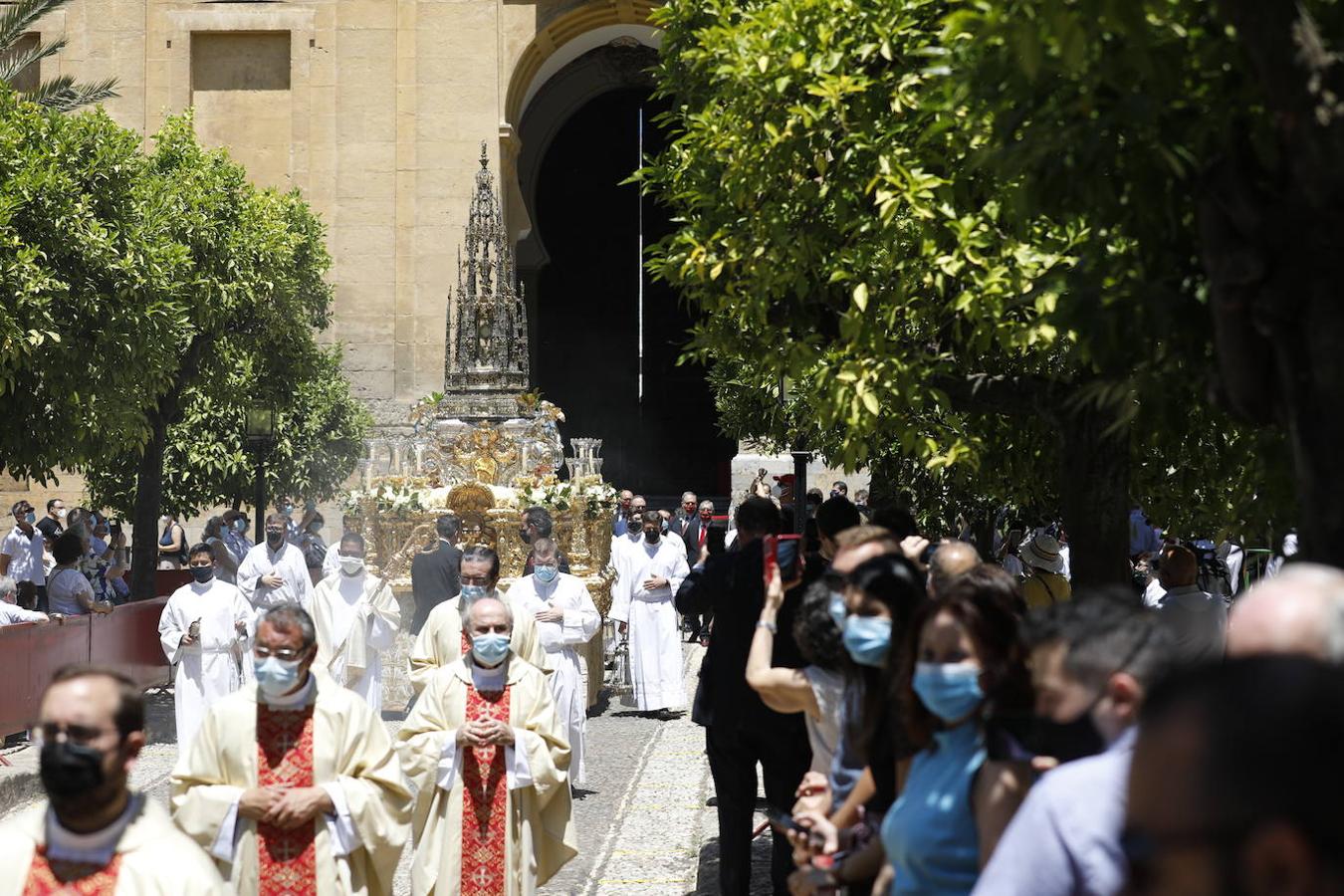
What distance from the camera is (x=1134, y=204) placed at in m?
4.44

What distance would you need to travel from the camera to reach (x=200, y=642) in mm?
13641

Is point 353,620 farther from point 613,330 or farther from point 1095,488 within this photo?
point 613,330

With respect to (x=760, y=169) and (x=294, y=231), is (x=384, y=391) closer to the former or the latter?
(x=294, y=231)

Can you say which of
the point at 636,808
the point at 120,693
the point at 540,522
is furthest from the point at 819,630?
the point at 540,522

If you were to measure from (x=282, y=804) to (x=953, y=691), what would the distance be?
2.72 meters

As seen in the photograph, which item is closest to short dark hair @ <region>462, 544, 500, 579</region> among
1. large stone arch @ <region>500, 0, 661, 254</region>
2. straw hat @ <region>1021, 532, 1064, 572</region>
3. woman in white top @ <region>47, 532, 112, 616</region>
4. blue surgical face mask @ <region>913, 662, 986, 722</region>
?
straw hat @ <region>1021, 532, 1064, 572</region>

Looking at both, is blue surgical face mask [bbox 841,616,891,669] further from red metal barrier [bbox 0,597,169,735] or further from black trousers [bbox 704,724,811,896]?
red metal barrier [bbox 0,597,169,735]

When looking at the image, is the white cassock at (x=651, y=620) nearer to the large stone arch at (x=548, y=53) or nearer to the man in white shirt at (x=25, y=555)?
the man in white shirt at (x=25, y=555)

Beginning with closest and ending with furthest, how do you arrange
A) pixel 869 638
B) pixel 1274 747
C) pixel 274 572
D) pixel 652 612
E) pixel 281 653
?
pixel 1274 747 → pixel 869 638 → pixel 281 653 → pixel 274 572 → pixel 652 612

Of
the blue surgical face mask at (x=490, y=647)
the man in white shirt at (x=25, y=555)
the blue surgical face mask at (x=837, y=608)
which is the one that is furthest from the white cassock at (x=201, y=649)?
the blue surgical face mask at (x=837, y=608)

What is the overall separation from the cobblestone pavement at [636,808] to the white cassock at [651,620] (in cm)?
30

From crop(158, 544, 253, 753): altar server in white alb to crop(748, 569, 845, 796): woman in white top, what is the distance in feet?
27.2

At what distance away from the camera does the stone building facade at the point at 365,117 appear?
31.1 meters

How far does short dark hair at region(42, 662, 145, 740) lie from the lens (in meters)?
4.11
